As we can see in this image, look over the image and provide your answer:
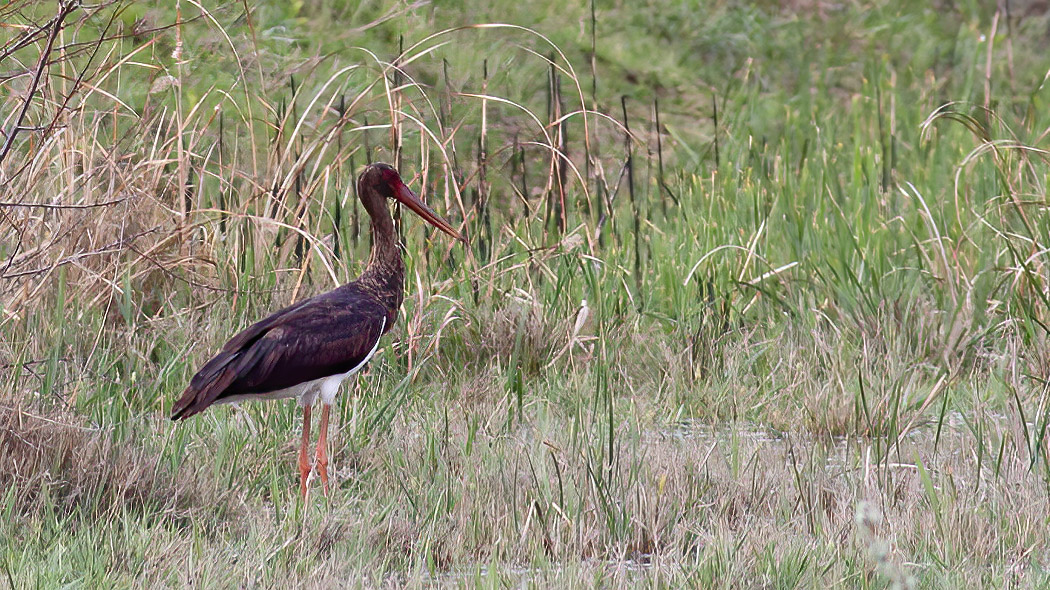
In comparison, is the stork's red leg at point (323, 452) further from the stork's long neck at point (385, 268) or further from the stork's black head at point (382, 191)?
the stork's black head at point (382, 191)

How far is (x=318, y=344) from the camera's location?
4.01 meters

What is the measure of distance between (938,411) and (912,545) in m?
1.44

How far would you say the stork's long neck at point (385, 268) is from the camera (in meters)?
4.44

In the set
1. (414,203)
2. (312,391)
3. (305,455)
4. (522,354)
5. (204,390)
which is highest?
(414,203)

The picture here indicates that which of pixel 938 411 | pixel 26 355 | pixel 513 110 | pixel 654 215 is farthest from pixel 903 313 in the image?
pixel 513 110

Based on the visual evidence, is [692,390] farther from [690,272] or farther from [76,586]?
[76,586]

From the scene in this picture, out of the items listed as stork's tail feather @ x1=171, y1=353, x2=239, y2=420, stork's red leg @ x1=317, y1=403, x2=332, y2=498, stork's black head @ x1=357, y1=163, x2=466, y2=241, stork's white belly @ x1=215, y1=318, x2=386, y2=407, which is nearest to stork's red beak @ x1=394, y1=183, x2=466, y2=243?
stork's black head @ x1=357, y1=163, x2=466, y2=241

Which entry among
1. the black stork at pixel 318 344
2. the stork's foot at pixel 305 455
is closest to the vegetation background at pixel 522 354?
the stork's foot at pixel 305 455

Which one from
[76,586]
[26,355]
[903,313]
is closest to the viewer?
[76,586]

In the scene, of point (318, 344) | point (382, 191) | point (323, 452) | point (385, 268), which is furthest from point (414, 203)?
point (323, 452)

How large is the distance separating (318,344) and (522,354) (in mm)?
1369

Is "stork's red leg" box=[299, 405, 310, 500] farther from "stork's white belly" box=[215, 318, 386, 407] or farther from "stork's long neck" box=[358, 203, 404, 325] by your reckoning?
"stork's long neck" box=[358, 203, 404, 325]

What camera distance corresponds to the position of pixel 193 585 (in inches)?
125

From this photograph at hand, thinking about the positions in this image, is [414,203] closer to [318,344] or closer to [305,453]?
[318,344]
